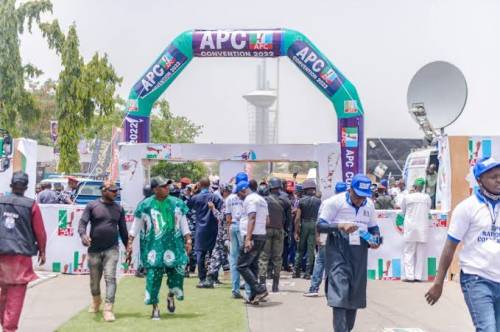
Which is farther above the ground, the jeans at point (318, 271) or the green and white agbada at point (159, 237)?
the green and white agbada at point (159, 237)

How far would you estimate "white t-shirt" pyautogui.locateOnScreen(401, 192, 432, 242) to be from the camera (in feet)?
47.9

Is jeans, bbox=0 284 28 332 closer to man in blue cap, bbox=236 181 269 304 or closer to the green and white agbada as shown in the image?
the green and white agbada

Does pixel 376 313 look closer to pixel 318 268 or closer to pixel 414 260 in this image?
pixel 318 268

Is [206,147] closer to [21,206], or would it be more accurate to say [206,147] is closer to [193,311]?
[193,311]

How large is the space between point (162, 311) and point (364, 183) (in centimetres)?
455

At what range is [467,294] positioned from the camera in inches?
229

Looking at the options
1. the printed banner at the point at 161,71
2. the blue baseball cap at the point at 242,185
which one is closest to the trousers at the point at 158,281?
the blue baseball cap at the point at 242,185

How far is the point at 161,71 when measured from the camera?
62.8ft

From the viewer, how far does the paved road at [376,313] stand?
9.80 meters

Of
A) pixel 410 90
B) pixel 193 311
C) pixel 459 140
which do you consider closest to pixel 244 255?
pixel 193 311

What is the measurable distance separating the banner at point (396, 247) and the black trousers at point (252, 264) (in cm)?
405

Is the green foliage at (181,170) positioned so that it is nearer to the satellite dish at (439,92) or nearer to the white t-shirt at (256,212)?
the satellite dish at (439,92)

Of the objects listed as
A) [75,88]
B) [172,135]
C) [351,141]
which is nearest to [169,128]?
[172,135]

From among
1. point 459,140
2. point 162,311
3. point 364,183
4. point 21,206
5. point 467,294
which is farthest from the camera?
point 459,140
